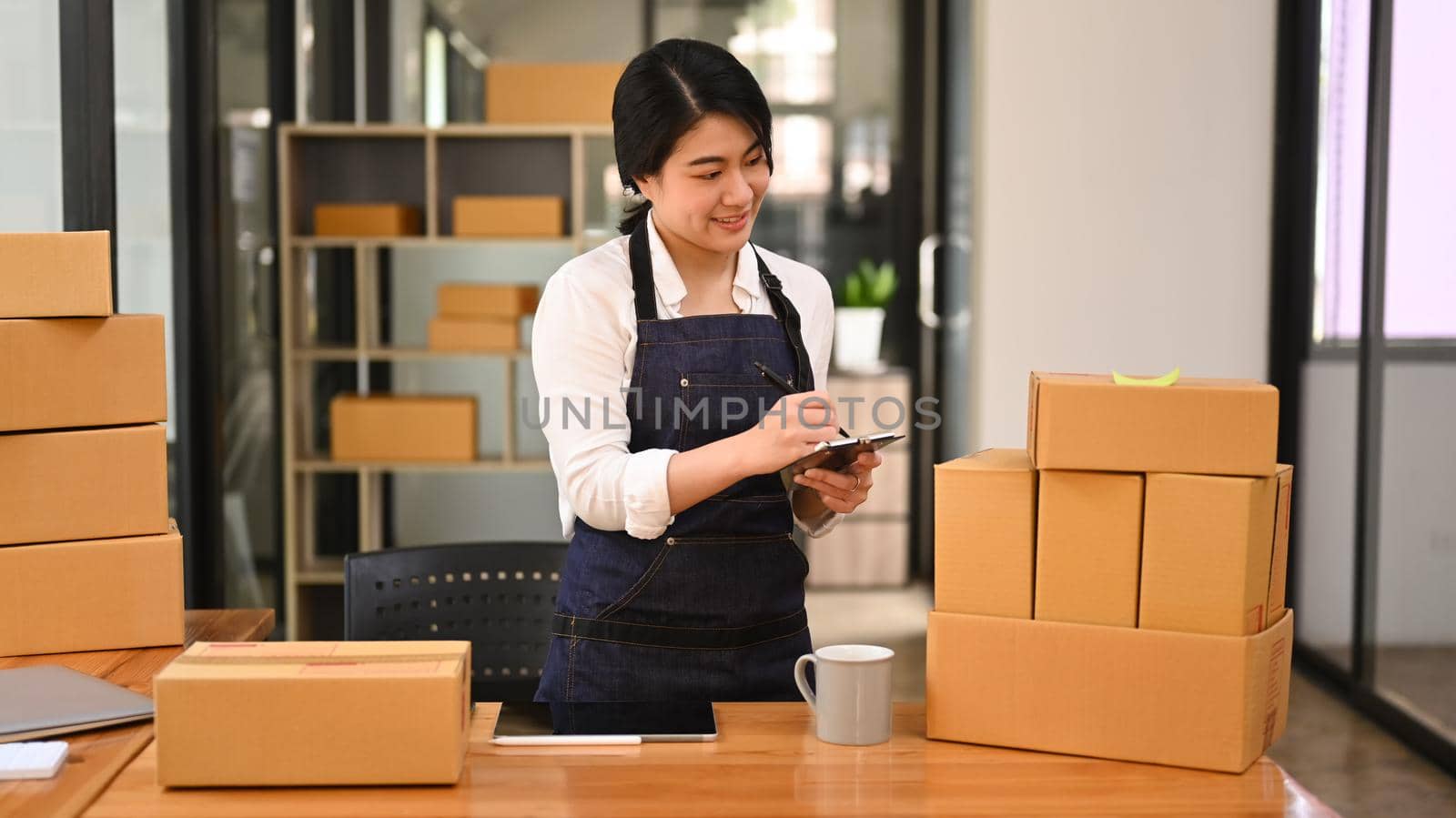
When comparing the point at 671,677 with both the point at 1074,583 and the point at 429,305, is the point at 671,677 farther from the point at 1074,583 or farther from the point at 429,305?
the point at 429,305

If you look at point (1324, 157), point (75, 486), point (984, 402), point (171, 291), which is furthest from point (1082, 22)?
point (75, 486)

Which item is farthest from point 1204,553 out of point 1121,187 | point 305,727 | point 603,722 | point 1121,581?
point 1121,187

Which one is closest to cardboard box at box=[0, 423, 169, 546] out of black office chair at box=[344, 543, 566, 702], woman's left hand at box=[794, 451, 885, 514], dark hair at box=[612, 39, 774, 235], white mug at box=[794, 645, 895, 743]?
black office chair at box=[344, 543, 566, 702]

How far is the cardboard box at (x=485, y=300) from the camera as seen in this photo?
14.7 ft

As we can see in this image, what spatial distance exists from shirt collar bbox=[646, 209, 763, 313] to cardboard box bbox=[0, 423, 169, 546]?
0.69 m

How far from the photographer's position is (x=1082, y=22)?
13.8 feet

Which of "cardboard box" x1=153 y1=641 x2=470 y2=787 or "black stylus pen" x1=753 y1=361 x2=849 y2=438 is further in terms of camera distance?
"black stylus pen" x1=753 y1=361 x2=849 y2=438

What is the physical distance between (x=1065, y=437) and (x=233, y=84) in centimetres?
334

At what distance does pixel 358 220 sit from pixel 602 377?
9.75 ft

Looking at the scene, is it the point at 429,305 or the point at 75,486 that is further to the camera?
the point at 429,305

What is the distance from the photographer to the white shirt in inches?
65.9

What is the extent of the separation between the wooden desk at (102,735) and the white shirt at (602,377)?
0.52 m

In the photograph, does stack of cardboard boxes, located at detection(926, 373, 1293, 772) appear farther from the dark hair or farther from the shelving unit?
the shelving unit

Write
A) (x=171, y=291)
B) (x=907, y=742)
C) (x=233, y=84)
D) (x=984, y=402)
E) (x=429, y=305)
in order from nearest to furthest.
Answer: (x=907, y=742)
(x=171, y=291)
(x=233, y=84)
(x=984, y=402)
(x=429, y=305)
